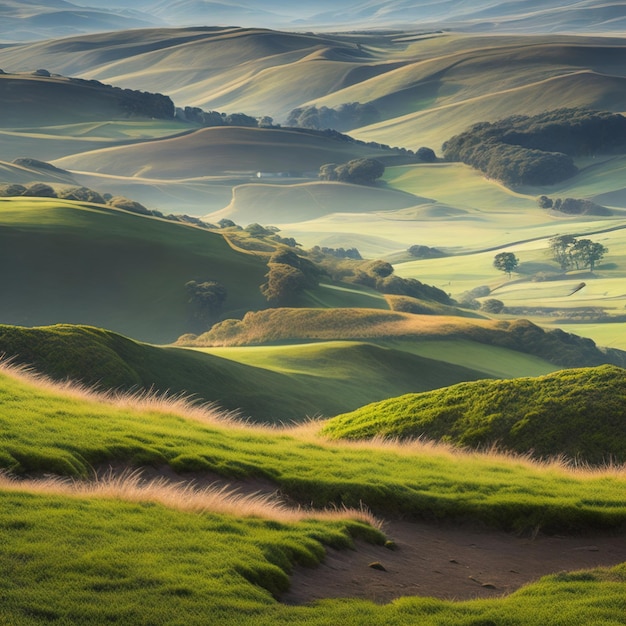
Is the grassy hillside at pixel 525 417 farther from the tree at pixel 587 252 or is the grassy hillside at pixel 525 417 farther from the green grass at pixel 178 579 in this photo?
the tree at pixel 587 252

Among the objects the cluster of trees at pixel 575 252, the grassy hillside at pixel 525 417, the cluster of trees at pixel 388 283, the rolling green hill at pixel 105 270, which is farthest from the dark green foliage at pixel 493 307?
the grassy hillside at pixel 525 417

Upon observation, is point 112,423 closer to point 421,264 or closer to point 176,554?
point 176,554

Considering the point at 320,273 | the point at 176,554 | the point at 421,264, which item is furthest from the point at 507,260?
the point at 176,554

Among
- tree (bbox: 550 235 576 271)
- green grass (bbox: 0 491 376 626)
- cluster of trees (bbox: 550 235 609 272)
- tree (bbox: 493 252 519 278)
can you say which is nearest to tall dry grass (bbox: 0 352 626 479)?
green grass (bbox: 0 491 376 626)

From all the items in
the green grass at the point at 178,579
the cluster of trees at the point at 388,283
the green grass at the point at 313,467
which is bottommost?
the cluster of trees at the point at 388,283

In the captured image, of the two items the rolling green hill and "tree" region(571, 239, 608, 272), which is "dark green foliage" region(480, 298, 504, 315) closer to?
"tree" region(571, 239, 608, 272)

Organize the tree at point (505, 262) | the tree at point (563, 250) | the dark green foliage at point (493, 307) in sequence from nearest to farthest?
the dark green foliage at point (493, 307) < the tree at point (505, 262) < the tree at point (563, 250)
